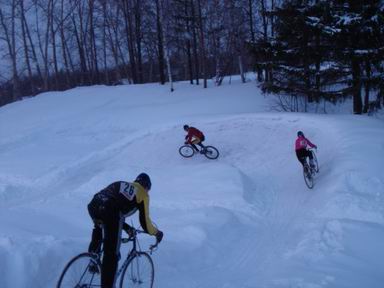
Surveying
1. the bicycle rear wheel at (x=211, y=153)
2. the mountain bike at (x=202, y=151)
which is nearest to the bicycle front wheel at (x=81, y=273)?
the mountain bike at (x=202, y=151)

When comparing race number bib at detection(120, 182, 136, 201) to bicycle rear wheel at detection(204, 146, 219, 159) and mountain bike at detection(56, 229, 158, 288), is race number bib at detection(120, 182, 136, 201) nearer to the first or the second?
mountain bike at detection(56, 229, 158, 288)

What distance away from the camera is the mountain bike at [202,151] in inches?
742

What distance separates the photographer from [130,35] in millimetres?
36781

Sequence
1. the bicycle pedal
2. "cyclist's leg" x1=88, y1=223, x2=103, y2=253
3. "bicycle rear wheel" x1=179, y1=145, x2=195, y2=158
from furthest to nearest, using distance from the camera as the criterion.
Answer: "bicycle rear wheel" x1=179, y1=145, x2=195, y2=158 → "cyclist's leg" x1=88, y1=223, x2=103, y2=253 → the bicycle pedal

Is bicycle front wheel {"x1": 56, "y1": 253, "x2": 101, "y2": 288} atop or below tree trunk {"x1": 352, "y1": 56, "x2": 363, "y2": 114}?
below

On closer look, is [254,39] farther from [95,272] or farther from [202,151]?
[95,272]

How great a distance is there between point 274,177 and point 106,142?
10.2m

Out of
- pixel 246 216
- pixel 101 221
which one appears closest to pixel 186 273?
pixel 101 221

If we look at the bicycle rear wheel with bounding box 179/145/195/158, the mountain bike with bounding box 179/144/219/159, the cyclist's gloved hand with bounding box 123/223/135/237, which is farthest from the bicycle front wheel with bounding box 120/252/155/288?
the bicycle rear wheel with bounding box 179/145/195/158

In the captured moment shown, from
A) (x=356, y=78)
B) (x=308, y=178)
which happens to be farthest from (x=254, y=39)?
(x=308, y=178)

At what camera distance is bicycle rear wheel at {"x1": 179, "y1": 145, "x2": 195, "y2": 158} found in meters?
19.5

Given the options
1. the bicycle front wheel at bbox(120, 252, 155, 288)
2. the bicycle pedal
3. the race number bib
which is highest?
the race number bib

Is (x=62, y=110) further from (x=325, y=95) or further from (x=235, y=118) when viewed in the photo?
(x=325, y=95)

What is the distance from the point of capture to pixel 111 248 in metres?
5.81
